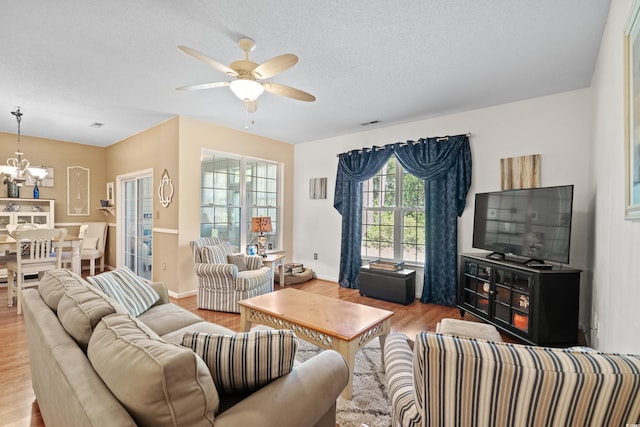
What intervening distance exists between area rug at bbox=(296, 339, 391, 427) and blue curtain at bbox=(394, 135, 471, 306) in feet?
6.15

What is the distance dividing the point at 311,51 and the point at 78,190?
19.6 feet

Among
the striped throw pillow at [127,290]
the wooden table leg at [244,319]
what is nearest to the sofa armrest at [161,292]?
the striped throw pillow at [127,290]

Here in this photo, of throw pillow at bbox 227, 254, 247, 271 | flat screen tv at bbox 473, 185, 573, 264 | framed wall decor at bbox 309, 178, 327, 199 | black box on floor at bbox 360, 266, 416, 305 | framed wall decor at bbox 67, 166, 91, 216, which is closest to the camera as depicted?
flat screen tv at bbox 473, 185, 573, 264

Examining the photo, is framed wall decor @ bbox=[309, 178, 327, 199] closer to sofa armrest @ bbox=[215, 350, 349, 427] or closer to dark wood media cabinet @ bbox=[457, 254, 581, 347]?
dark wood media cabinet @ bbox=[457, 254, 581, 347]

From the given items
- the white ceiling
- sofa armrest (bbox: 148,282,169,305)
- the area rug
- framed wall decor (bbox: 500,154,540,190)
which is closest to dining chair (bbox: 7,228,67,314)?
the white ceiling

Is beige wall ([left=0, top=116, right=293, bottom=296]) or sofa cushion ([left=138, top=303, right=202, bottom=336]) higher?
beige wall ([left=0, top=116, right=293, bottom=296])

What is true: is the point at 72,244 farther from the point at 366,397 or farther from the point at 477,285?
the point at 477,285

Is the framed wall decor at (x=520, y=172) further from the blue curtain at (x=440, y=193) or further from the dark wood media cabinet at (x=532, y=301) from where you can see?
the dark wood media cabinet at (x=532, y=301)

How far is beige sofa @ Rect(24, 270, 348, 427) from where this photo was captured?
2.76 feet

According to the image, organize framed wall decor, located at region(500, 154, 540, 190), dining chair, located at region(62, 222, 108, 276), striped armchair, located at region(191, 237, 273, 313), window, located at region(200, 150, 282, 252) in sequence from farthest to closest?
dining chair, located at region(62, 222, 108, 276), window, located at region(200, 150, 282, 252), striped armchair, located at region(191, 237, 273, 313), framed wall decor, located at region(500, 154, 540, 190)

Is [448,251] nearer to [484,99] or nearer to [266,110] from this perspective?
[484,99]

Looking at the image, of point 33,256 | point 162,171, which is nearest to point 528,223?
point 162,171

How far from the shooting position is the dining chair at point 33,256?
140 inches

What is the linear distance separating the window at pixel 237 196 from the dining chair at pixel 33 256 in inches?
69.7
